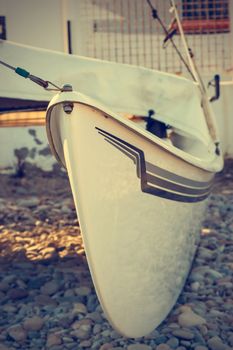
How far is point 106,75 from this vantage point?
3893 mm

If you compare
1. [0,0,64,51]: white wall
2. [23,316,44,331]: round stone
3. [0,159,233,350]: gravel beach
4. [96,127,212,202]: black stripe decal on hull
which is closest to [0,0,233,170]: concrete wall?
[0,0,64,51]: white wall

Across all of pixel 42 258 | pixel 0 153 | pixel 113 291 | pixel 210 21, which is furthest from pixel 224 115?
pixel 113 291

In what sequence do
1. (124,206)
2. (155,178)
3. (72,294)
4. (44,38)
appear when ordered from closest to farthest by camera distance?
(124,206)
(155,178)
(72,294)
(44,38)

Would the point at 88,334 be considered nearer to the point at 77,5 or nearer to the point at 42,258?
the point at 42,258

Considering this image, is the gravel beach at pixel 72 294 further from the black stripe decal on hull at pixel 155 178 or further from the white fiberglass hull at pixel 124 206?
the black stripe decal on hull at pixel 155 178

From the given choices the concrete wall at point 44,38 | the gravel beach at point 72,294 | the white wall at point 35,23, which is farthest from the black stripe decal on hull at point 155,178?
the white wall at point 35,23

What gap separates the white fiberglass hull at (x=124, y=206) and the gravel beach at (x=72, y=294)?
0.23m

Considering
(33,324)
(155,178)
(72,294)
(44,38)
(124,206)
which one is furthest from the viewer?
(44,38)

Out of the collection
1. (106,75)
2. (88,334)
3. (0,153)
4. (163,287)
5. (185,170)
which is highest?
(106,75)

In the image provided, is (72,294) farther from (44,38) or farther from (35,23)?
(35,23)

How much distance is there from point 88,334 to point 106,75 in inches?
68.3

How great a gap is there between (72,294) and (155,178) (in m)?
1.39

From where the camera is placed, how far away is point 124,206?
3.09m

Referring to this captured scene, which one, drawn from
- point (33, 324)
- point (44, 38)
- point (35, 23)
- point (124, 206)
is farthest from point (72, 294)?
point (35, 23)
